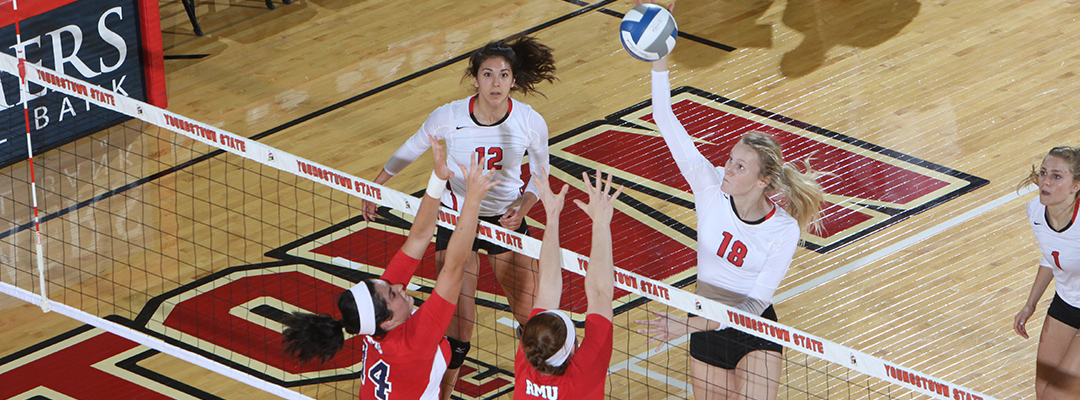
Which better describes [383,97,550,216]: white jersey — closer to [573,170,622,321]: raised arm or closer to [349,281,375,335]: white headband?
[573,170,622,321]: raised arm

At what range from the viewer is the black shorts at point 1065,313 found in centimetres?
649

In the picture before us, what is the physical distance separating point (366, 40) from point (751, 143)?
281 inches

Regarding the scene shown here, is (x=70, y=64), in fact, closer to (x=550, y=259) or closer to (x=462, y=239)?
(x=462, y=239)

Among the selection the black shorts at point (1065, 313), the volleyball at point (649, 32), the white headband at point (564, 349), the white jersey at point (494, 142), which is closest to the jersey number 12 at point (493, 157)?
the white jersey at point (494, 142)

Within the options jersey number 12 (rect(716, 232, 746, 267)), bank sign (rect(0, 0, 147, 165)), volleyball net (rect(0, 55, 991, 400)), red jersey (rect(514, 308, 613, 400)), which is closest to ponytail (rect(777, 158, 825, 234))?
jersey number 12 (rect(716, 232, 746, 267))

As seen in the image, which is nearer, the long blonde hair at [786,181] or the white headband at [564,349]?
the white headband at [564,349]

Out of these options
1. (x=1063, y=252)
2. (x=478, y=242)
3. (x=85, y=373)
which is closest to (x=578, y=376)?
(x=478, y=242)

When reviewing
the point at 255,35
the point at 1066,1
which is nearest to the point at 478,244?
the point at 255,35

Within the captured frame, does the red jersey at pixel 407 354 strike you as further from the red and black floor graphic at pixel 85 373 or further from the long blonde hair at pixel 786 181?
the red and black floor graphic at pixel 85 373

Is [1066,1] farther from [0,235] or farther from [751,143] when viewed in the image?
[0,235]

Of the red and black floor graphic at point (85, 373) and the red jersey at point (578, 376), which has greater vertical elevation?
the red jersey at point (578, 376)

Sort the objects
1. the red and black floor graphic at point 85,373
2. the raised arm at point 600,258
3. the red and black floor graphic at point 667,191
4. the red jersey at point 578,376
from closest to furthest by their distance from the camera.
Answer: the red jersey at point 578,376 < the raised arm at point 600,258 < the red and black floor graphic at point 85,373 < the red and black floor graphic at point 667,191

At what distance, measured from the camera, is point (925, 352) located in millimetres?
7980

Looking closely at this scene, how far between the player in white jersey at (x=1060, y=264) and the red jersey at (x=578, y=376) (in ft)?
8.34
